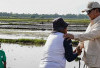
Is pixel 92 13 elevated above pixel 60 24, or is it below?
above

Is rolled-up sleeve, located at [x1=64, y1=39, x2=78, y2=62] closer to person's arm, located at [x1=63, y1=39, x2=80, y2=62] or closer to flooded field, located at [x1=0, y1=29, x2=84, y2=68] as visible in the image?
person's arm, located at [x1=63, y1=39, x2=80, y2=62]

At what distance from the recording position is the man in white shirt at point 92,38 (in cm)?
327

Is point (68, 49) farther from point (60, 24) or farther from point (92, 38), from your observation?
point (92, 38)

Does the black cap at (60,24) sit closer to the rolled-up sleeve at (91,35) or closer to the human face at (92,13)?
the rolled-up sleeve at (91,35)

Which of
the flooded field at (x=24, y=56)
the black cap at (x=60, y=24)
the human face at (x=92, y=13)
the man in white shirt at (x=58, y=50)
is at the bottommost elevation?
the flooded field at (x=24, y=56)

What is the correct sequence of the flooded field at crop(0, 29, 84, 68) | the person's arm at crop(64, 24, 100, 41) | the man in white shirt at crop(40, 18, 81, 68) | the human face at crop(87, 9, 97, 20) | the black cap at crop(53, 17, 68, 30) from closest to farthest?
the man in white shirt at crop(40, 18, 81, 68) → the black cap at crop(53, 17, 68, 30) → the person's arm at crop(64, 24, 100, 41) → the human face at crop(87, 9, 97, 20) → the flooded field at crop(0, 29, 84, 68)

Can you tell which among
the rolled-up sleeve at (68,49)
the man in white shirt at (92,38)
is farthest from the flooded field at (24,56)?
the rolled-up sleeve at (68,49)

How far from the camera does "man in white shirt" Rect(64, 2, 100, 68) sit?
10.7 ft

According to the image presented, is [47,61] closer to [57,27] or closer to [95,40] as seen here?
[57,27]

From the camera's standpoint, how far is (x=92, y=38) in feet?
10.8

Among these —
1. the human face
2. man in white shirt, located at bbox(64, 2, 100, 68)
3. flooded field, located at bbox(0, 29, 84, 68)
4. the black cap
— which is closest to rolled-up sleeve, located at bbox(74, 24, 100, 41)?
man in white shirt, located at bbox(64, 2, 100, 68)

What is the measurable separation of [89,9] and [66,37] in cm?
55

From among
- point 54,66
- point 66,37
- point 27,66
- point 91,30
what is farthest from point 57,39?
point 27,66

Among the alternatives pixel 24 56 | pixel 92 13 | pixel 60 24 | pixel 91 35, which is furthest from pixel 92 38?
pixel 24 56
